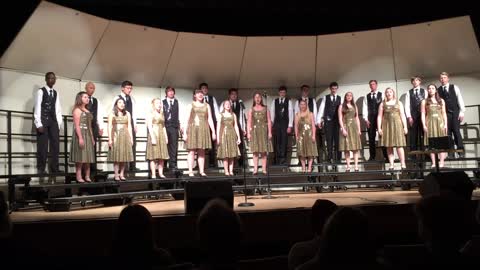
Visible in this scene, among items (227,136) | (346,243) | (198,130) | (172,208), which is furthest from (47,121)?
(346,243)

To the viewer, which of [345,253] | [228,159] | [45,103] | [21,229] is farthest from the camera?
[228,159]

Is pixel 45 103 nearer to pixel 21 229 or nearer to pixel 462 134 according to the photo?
pixel 21 229

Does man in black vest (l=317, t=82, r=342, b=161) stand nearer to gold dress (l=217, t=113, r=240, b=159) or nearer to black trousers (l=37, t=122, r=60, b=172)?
gold dress (l=217, t=113, r=240, b=159)

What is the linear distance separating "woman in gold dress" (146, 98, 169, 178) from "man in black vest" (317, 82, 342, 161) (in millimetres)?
3466

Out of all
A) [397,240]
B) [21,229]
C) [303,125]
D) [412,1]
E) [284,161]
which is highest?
[412,1]

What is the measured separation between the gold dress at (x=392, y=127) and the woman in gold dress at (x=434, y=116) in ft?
1.54

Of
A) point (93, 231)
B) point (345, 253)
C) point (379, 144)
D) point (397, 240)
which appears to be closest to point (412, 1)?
point (379, 144)

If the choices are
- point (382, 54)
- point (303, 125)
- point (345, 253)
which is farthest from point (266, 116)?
point (345, 253)

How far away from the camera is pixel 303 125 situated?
9.44 meters

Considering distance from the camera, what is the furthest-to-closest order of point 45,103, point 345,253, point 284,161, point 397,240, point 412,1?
1. point 284,161
2. point 45,103
3. point 412,1
4. point 397,240
5. point 345,253

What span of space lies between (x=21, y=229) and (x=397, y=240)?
3183 millimetres

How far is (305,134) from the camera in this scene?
9.38 m

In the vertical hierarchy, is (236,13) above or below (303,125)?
above

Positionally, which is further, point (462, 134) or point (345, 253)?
point (462, 134)
